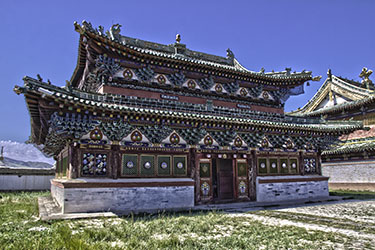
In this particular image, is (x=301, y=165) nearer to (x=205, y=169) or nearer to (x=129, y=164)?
(x=205, y=169)

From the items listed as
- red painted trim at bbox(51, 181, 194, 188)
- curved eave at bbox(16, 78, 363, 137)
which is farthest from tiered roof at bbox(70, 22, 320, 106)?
red painted trim at bbox(51, 181, 194, 188)

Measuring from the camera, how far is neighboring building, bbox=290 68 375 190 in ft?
73.8

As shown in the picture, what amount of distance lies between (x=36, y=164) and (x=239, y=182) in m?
33.8

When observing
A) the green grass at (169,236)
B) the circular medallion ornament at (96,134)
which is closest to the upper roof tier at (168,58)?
the circular medallion ornament at (96,134)

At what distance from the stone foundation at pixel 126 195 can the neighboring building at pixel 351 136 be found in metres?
11.8

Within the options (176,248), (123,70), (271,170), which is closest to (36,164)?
(123,70)

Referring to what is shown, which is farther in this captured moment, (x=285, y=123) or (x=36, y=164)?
(x=36, y=164)

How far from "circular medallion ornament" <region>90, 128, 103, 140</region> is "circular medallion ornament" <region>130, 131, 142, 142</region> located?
1.33 metres

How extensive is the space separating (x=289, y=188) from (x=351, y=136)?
1366 cm

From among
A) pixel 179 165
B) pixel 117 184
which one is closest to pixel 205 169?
pixel 179 165

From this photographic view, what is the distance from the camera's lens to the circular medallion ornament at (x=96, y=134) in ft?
38.0

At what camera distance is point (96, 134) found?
11680 mm

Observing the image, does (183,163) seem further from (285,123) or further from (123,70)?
(285,123)

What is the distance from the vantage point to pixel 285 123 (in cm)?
1589
